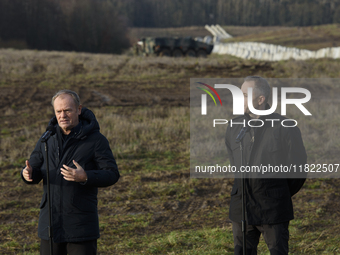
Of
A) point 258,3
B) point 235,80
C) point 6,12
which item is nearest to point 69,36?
point 6,12

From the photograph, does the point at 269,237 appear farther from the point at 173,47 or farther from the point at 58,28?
the point at 58,28

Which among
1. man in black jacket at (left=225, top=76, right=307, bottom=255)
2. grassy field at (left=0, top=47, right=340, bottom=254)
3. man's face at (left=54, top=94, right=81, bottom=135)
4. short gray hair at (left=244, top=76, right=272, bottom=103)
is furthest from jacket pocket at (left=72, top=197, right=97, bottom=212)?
grassy field at (left=0, top=47, right=340, bottom=254)

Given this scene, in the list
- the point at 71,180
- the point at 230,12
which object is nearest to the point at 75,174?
the point at 71,180

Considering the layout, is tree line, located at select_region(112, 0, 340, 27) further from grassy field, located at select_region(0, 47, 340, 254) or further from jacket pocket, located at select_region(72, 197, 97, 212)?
jacket pocket, located at select_region(72, 197, 97, 212)

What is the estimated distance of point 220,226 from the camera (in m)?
5.76

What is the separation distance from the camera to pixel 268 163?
117 inches

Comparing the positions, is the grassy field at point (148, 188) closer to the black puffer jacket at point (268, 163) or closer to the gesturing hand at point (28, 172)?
the black puffer jacket at point (268, 163)

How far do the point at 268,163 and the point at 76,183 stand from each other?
4.31ft

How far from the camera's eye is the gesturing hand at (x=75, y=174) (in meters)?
2.72

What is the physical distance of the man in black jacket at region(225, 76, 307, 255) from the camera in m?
3.01

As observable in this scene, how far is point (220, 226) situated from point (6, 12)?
205ft

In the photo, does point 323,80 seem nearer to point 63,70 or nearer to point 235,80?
point 235,80

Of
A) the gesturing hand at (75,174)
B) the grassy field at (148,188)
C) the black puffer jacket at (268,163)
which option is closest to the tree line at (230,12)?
the grassy field at (148,188)

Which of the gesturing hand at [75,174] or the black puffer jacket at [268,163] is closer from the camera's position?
the gesturing hand at [75,174]
